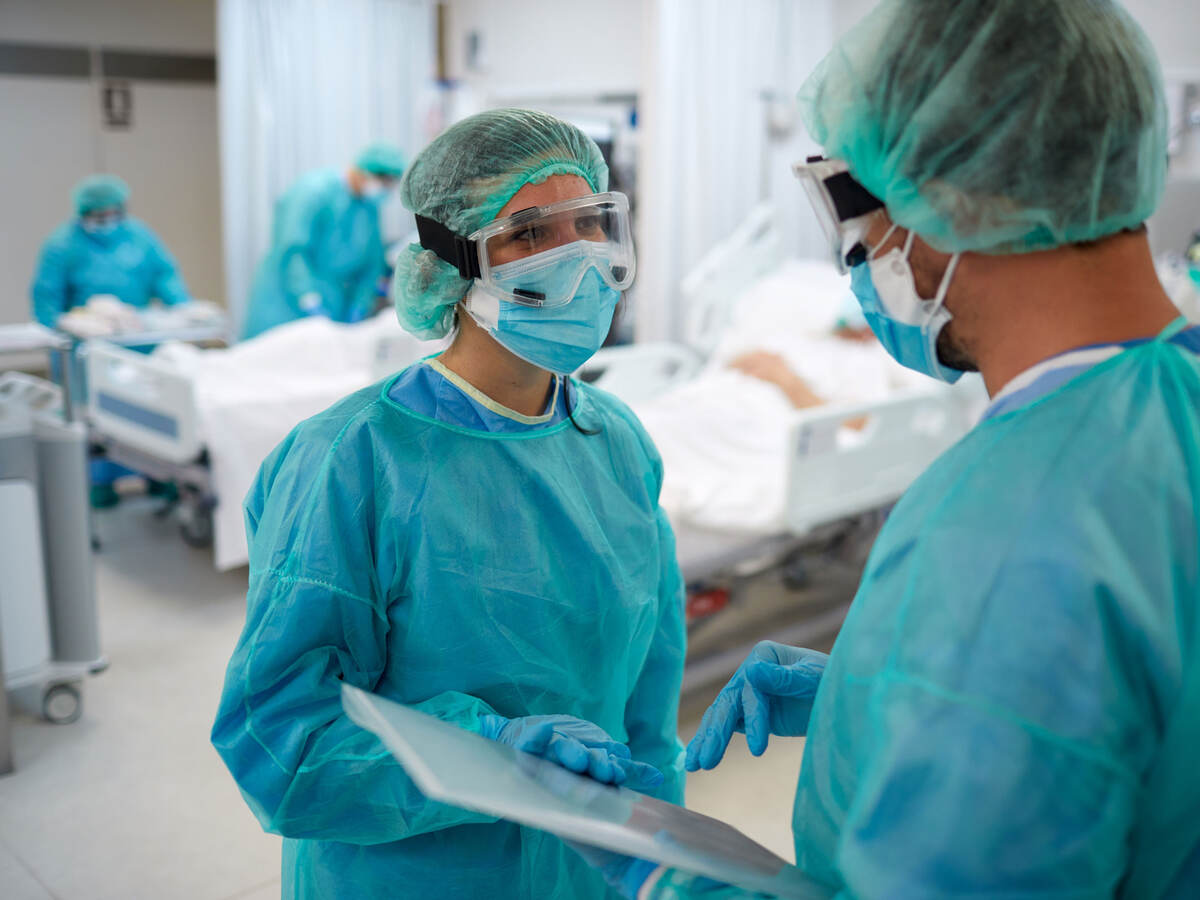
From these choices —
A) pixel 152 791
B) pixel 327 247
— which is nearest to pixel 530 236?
pixel 152 791

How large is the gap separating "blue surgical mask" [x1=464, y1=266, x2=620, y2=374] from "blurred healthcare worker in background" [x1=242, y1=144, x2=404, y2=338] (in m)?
3.94

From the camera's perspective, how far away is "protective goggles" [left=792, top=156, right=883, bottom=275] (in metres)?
0.94

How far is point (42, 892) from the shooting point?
2350 mm

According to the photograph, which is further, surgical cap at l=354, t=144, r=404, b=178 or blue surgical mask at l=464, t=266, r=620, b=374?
surgical cap at l=354, t=144, r=404, b=178

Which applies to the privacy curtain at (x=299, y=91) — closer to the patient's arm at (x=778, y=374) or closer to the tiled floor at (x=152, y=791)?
the tiled floor at (x=152, y=791)

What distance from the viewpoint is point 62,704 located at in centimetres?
311

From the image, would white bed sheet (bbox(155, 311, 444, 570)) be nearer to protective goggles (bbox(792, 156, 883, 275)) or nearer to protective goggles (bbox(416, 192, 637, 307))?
protective goggles (bbox(416, 192, 637, 307))

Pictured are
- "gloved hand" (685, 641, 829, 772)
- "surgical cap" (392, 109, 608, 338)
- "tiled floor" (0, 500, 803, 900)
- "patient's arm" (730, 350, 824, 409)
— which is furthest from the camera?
"patient's arm" (730, 350, 824, 409)

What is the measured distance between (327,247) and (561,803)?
479cm

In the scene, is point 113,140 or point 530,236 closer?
point 530,236

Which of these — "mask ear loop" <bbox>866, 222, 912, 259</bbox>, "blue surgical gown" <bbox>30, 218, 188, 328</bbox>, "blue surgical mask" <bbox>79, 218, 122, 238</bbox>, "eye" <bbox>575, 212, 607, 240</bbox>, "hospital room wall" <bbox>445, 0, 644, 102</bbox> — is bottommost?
"blue surgical gown" <bbox>30, 218, 188, 328</bbox>

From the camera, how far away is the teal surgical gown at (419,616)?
1.14 m

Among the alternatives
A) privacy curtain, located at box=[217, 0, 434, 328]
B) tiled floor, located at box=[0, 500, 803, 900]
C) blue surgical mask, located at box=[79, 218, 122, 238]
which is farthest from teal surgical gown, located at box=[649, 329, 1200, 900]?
privacy curtain, located at box=[217, 0, 434, 328]

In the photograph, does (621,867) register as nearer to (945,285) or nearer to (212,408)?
(945,285)
